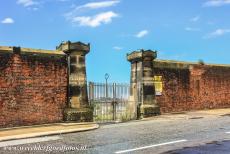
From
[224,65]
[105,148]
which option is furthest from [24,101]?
[224,65]

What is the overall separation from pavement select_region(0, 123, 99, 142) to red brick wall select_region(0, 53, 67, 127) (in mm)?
454

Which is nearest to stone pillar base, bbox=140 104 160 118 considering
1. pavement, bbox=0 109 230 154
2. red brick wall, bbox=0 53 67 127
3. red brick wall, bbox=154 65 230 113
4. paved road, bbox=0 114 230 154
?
red brick wall, bbox=154 65 230 113

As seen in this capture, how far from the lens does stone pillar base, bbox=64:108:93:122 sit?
1912cm

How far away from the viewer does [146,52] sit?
22.3 metres

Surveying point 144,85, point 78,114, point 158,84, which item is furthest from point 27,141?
point 158,84

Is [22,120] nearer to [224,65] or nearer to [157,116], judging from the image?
[157,116]

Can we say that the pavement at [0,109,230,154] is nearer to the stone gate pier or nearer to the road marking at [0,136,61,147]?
the road marking at [0,136,61,147]

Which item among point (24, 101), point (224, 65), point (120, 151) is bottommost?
point (120, 151)

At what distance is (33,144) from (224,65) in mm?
16741

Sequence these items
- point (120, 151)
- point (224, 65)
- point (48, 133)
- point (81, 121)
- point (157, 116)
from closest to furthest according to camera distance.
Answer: point (120, 151)
point (48, 133)
point (81, 121)
point (157, 116)
point (224, 65)

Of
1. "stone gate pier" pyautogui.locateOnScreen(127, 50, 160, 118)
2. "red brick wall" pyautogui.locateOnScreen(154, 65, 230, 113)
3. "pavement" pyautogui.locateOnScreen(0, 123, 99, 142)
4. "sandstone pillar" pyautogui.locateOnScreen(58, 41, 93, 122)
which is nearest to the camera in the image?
"pavement" pyautogui.locateOnScreen(0, 123, 99, 142)

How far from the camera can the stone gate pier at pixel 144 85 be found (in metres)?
22.2

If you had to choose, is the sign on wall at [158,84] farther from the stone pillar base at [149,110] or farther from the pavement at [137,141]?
the pavement at [137,141]

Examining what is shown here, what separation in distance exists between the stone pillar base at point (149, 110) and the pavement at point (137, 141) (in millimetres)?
4679
